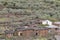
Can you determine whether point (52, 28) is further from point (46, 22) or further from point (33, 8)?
point (33, 8)

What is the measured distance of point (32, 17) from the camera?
23.2m

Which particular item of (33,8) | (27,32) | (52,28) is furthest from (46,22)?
(33,8)

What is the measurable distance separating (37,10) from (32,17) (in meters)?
2.05

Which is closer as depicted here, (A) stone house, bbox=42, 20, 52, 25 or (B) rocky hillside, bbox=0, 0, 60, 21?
(A) stone house, bbox=42, 20, 52, 25

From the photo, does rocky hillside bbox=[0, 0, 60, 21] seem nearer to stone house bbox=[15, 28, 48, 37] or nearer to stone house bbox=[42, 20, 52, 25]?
A: stone house bbox=[42, 20, 52, 25]

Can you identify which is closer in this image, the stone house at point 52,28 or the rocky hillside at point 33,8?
the stone house at point 52,28

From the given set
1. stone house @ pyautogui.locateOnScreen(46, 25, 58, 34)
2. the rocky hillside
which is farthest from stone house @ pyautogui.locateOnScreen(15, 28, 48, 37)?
the rocky hillside

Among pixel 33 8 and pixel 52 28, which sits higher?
pixel 33 8

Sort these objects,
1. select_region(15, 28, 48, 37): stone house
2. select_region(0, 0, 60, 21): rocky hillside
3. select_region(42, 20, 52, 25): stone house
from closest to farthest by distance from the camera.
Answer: select_region(15, 28, 48, 37): stone house < select_region(42, 20, 52, 25): stone house < select_region(0, 0, 60, 21): rocky hillside

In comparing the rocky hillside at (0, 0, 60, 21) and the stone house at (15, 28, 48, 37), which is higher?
the rocky hillside at (0, 0, 60, 21)

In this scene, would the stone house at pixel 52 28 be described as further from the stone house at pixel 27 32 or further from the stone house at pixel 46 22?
the stone house at pixel 46 22

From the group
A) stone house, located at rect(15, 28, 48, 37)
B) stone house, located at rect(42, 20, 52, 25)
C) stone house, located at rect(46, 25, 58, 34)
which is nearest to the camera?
stone house, located at rect(15, 28, 48, 37)

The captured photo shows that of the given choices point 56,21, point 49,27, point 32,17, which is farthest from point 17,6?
point 49,27

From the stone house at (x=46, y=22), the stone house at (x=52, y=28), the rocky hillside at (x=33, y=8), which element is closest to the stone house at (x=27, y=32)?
the stone house at (x=52, y=28)
